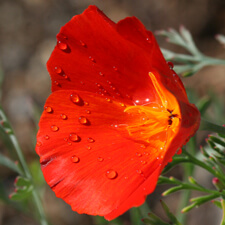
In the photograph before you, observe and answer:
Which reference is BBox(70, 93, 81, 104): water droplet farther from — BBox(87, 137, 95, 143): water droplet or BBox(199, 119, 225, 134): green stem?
BBox(199, 119, 225, 134): green stem

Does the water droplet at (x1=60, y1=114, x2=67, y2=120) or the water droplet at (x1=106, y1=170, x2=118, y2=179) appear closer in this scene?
the water droplet at (x1=106, y1=170, x2=118, y2=179)

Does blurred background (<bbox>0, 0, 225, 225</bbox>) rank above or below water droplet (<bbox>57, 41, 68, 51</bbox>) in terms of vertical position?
below

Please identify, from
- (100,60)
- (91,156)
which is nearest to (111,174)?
(91,156)

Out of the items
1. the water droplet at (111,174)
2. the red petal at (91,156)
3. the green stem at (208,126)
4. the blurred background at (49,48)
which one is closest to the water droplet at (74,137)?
the red petal at (91,156)

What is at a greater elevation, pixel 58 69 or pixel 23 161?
pixel 58 69

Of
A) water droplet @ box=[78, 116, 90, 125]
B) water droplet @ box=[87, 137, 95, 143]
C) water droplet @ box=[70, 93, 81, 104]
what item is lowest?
water droplet @ box=[87, 137, 95, 143]

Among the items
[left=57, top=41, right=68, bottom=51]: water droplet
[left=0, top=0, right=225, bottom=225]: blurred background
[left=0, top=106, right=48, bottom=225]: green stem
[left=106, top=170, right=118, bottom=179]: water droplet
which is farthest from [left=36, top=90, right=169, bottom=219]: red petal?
[left=0, top=0, right=225, bottom=225]: blurred background

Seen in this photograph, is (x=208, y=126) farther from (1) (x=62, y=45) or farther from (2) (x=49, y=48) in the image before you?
(2) (x=49, y=48)
